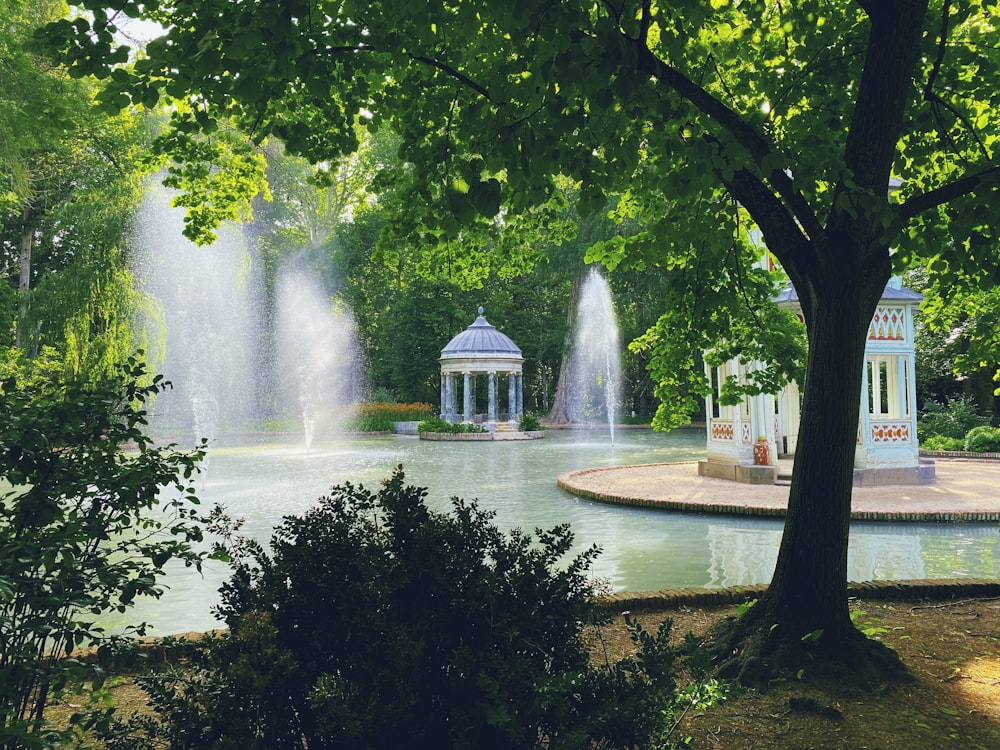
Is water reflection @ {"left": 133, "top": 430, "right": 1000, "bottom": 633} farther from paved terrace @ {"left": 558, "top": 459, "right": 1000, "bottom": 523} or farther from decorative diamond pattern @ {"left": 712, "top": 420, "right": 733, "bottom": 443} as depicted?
decorative diamond pattern @ {"left": 712, "top": 420, "right": 733, "bottom": 443}

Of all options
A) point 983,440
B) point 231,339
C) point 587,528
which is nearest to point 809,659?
point 587,528

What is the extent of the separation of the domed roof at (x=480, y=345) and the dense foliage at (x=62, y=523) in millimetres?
31072

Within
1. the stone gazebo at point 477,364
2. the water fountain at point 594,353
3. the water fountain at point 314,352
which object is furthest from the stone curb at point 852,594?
the water fountain at point 314,352

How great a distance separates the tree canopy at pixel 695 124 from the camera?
2900mm

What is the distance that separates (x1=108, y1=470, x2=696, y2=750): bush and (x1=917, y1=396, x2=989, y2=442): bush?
70.9 feet

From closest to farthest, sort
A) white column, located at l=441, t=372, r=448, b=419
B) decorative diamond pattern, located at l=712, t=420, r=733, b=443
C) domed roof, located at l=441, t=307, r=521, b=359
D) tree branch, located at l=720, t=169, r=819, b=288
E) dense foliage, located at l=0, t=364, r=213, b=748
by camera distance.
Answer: dense foliage, located at l=0, t=364, r=213, b=748
tree branch, located at l=720, t=169, r=819, b=288
decorative diamond pattern, located at l=712, t=420, r=733, b=443
domed roof, located at l=441, t=307, r=521, b=359
white column, located at l=441, t=372, r=448, b=419

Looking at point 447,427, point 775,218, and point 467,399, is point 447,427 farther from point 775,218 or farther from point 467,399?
point 775,218

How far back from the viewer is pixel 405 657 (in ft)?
7.11

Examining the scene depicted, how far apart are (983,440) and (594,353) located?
67.7ft

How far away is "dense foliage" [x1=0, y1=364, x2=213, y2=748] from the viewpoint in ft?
6.52

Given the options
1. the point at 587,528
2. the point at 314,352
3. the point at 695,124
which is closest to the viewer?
the point at 695,124

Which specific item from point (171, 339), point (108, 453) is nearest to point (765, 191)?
point (108, 453)

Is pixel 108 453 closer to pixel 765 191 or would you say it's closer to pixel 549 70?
pixel 549 70

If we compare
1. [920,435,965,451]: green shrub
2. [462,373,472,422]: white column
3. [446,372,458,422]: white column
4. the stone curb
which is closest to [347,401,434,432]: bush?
[446,372,458,422]: white column
